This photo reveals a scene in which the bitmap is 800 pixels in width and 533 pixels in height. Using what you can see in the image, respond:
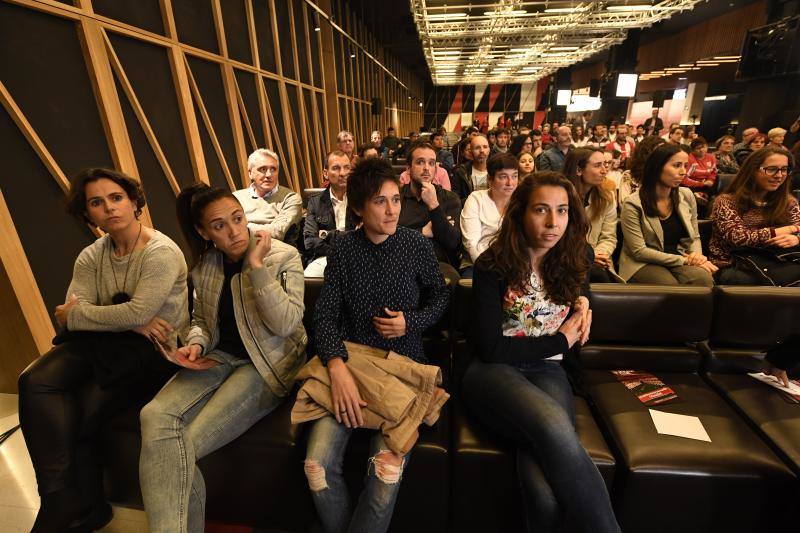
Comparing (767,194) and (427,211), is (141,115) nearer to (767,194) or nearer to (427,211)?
(427,211)

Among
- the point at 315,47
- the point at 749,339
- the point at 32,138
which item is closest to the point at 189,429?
the point at 32,138

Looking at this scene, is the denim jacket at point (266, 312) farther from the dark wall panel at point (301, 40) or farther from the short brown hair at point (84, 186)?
the dark wall panel at point (301, 40)

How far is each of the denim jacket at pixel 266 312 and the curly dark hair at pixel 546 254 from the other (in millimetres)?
843

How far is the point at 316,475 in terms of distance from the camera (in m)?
1.40

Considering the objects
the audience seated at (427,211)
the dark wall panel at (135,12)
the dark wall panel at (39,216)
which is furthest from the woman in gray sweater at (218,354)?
the dark wall panel at (135,12)

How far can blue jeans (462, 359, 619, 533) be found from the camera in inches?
50.4

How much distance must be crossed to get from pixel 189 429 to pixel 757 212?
359 cm

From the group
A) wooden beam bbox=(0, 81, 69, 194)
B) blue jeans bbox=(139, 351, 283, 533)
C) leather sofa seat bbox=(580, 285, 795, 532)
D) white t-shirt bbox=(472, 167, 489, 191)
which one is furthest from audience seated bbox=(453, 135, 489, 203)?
wooden beam bbox=(0, 81, 69, 194)

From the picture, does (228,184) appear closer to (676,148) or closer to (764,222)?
(676,148)

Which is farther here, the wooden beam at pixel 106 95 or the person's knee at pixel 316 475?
the wooden beam at pixel 106 95

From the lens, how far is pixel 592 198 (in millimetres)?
3086

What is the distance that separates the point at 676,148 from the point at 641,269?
829mm

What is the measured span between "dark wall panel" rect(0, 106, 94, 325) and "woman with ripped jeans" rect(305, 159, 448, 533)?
219 cm

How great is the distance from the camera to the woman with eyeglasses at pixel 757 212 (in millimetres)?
2543
